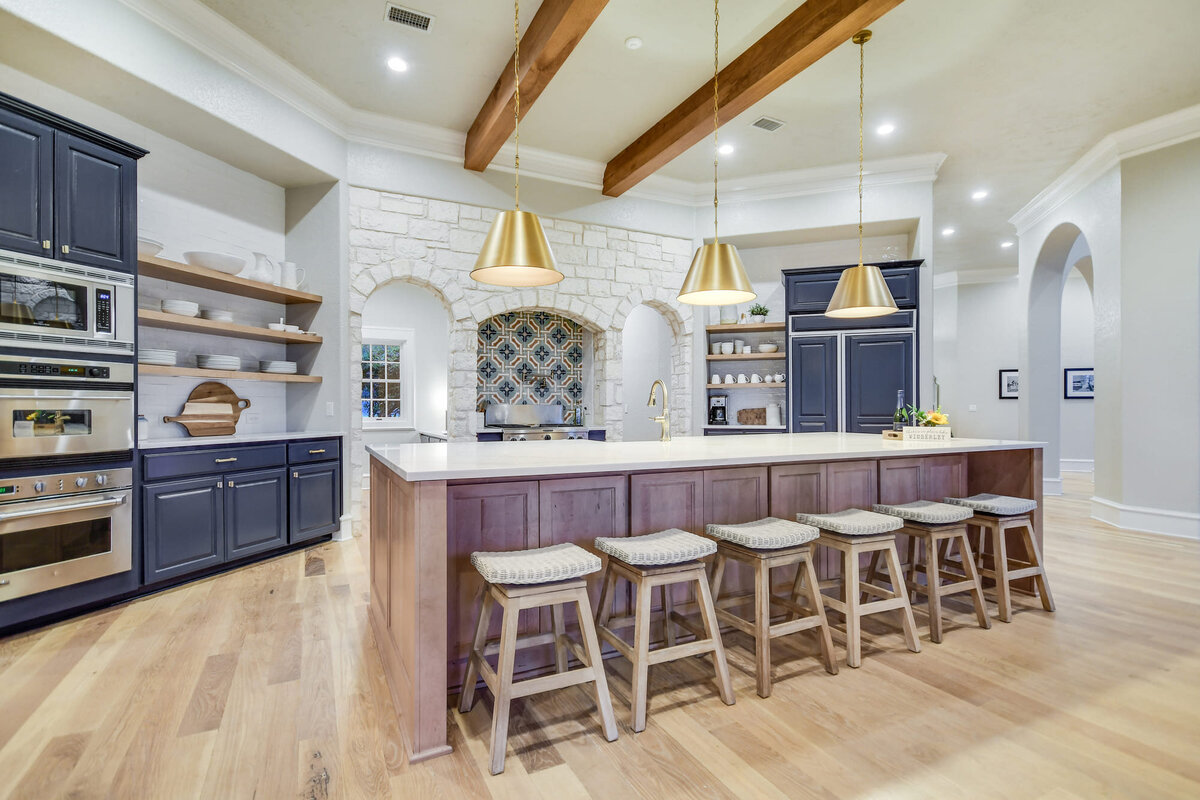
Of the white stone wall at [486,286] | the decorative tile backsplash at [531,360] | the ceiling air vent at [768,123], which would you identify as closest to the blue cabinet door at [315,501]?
the white stone wall at [486,286]

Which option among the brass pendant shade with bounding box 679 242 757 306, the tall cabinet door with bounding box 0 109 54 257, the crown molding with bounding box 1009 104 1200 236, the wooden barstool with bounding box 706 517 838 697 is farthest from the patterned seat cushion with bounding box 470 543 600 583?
the crown molding with bounding box 1009 104 1200 236

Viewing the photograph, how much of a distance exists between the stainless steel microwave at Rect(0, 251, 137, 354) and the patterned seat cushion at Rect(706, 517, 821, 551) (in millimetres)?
3144

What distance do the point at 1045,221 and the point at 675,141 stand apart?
451 cm

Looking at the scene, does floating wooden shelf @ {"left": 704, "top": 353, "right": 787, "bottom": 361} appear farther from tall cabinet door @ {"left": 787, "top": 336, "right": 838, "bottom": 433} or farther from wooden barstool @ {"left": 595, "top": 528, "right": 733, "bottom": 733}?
wooden barstool @ {"left": 595, "top": 528, "right": 733, "bottom": 733}

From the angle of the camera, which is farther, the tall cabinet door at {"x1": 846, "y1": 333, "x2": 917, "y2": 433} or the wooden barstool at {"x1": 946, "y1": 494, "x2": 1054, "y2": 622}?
the tall cabinet door at {"x1": 846, "y1": 333, "x2": 917, "y2": 433}

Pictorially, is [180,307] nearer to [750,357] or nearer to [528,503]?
[528,503]

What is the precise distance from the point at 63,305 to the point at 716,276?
10.5ft

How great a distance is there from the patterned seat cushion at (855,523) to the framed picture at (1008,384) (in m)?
8.49

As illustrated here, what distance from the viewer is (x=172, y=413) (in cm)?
399

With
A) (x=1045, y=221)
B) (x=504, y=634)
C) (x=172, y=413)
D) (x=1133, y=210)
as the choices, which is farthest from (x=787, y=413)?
(x=172, y=413)

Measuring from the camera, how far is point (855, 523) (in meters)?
2.39

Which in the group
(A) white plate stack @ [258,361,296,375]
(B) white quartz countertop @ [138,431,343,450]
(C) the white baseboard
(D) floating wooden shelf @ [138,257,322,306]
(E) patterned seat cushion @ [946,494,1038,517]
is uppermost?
(D) floating wooden shelf @ [138,257,322,306]

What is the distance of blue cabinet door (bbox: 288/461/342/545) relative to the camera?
4.04 m

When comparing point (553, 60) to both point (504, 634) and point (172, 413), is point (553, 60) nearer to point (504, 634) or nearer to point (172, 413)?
point (504, 634)
